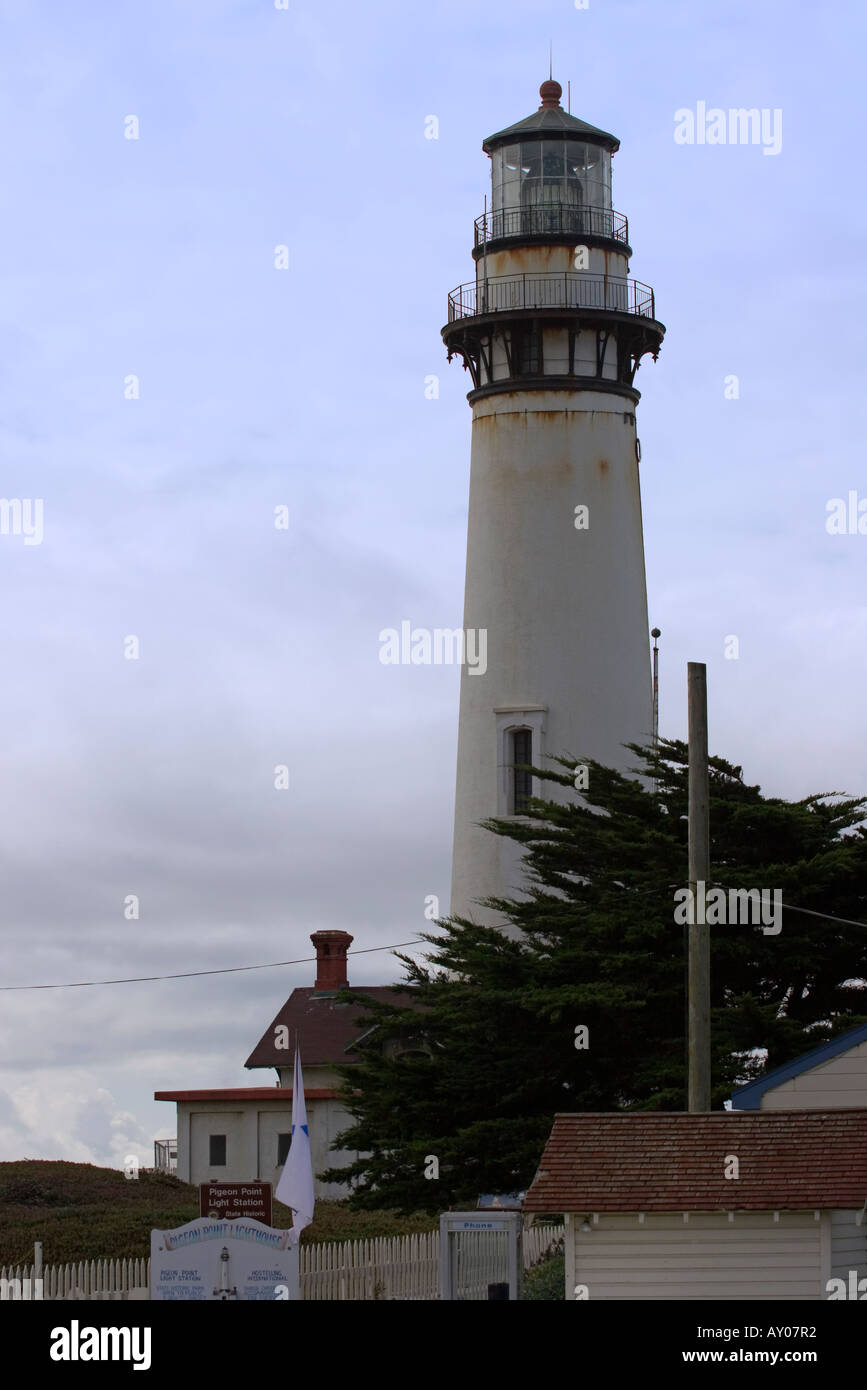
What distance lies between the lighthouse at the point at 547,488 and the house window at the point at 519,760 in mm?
26

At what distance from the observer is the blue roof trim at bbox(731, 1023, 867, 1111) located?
2358cm

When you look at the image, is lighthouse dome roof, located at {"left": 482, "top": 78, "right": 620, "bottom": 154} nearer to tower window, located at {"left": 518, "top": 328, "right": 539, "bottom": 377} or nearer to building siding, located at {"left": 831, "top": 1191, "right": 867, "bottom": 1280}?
tower window, located at {"left": 518, "top": 328, "right": 539, "bottom": 377}

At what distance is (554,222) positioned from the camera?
40.7m

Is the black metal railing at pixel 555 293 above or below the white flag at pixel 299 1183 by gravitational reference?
above

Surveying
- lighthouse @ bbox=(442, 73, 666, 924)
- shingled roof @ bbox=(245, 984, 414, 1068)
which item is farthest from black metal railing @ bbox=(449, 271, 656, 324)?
shingled roof @ bbox=(245, 984, 414, 1068)

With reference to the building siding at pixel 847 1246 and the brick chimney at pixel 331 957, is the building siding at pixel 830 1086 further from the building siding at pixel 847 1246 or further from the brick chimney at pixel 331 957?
the brick chimney at pixel 331 957

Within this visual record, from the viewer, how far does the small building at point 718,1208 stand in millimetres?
20625

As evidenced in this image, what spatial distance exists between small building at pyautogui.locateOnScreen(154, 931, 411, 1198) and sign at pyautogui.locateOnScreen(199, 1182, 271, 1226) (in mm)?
25704

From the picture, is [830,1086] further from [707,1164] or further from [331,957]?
[331,957]

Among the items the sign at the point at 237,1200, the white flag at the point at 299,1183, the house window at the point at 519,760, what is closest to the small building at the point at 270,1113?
the house window at the point at 519,760

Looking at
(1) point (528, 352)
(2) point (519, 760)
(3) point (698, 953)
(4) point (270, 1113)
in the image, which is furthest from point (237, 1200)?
(4) point (270, 1113)

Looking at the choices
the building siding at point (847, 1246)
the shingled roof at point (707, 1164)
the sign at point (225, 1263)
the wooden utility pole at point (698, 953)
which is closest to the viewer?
the shingled roof at point (707, 1164)

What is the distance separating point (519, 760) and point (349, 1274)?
12744mm
